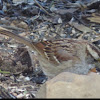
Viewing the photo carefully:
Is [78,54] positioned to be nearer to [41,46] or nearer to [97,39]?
[41,46]

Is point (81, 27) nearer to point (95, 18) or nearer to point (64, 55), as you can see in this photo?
point (95, 18)

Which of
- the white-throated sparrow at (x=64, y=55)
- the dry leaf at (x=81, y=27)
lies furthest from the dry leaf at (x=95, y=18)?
Result: the white-throated sparrow at (x=64, y=55)

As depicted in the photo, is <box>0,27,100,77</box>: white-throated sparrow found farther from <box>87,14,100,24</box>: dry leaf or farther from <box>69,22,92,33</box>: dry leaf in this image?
<box>87,14,100,24</box>: dry leaf

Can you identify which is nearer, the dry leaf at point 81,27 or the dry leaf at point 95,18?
the dry leaf at point 81,27

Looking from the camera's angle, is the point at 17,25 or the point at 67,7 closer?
the point at 17,25

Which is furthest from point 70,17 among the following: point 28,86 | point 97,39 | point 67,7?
point 28,86

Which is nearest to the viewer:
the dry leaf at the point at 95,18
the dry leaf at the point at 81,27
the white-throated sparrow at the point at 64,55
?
the white-throated sparrow at the point at 64,55

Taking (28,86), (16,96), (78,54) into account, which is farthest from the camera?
(78,54)

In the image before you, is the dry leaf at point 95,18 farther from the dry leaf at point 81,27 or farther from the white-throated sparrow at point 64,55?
the white-throated sparrow at point 64,55

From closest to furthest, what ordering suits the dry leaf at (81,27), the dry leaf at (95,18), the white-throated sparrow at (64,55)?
the white-throated sparrow at (64,55) → the dry leaf at (81,27) → the dry leaf at (95,18)
